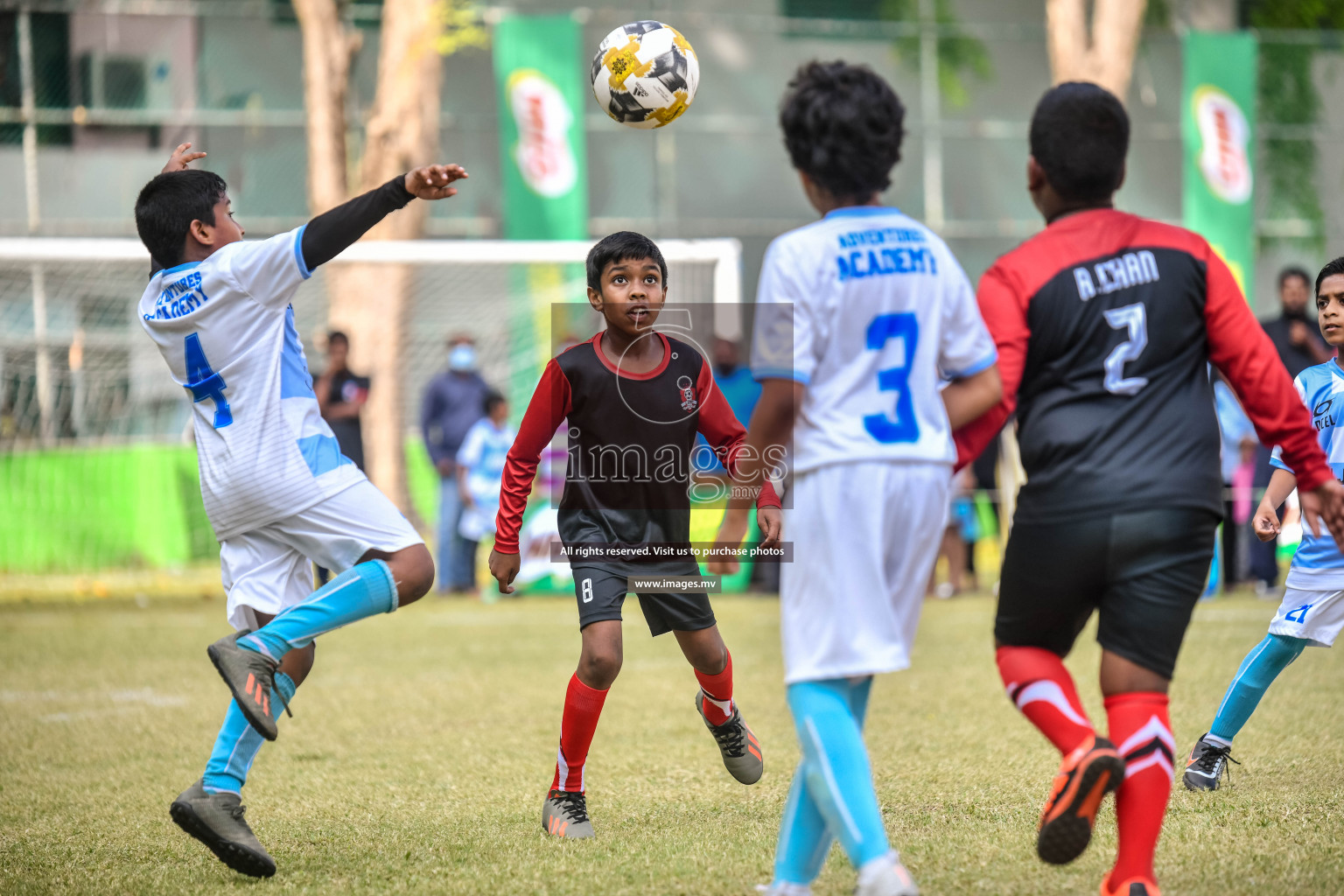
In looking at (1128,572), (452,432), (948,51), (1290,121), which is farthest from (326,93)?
(1128,572)

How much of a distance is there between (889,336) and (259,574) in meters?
2.12

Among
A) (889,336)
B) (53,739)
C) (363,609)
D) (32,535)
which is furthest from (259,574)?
(32,535)

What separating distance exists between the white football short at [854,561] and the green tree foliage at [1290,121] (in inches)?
784

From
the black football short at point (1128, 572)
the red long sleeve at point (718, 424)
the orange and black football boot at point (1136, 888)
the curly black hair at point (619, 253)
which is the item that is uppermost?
the curly black hair at point (619, 253)

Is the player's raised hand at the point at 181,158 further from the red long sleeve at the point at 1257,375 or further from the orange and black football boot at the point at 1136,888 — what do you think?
the orange and black football boot at the point at 1136,888

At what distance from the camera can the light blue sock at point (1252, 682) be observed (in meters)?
4.83

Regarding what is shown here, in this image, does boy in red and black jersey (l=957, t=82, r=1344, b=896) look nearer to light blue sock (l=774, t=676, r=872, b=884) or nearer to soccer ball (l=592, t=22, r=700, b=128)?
light blue sock (l=774, t=676, r=872, b=884)

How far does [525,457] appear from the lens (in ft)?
14.4

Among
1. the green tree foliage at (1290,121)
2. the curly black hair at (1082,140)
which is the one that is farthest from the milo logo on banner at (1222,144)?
the curly black hair at (1082,140)

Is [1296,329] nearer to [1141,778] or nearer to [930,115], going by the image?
[1141,778]

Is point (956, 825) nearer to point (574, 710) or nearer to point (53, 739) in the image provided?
point (574, 710)

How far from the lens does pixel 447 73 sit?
1978 centimetres

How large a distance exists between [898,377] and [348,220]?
5.47ft

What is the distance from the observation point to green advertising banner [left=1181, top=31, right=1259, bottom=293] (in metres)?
17.8
